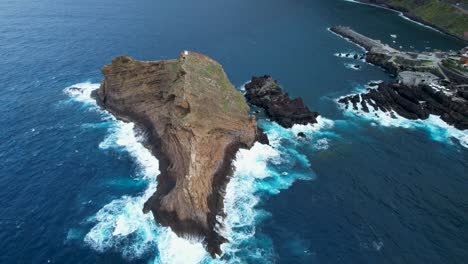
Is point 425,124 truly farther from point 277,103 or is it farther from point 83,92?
point 83,92

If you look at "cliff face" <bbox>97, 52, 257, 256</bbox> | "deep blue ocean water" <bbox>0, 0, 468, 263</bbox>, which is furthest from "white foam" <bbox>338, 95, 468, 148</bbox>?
"cliff face" <bbox>97, 52, 257, 256</bbox>

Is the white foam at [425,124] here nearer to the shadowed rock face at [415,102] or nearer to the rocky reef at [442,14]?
the shadowed rock face at [415,102]

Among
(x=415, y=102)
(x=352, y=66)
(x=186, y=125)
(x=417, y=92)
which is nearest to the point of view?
(x=186, y=125)

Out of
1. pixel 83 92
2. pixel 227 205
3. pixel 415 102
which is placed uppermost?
pixel 415 102

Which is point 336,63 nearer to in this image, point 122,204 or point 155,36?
point 155,36

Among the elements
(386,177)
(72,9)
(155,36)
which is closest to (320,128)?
(386,177)

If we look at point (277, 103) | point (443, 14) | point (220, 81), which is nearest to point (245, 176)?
point (220, 81)
